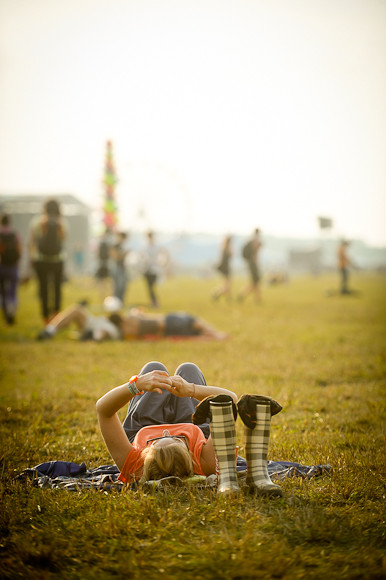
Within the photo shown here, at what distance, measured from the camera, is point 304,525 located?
103 inches

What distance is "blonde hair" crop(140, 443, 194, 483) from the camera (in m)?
3.03

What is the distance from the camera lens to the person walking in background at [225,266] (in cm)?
1755

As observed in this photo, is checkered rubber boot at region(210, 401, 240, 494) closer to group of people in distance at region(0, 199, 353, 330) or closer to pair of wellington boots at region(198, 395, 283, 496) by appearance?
Answer: pair of wellington boots at region(198, 395, 283, 496)

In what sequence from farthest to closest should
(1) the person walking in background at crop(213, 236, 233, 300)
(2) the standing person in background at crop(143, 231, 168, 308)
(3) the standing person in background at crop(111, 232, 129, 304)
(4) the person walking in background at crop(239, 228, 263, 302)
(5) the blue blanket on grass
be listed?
(1) the person walking in background at crop(213, 236, 233, 300) → (4) the person walking in background at crop(239, 228, 263, 302) → (2) the standing person in background at crop(143, 231, 168, 308) → (3) the standing person in background at crop(111, 232, 129, 304) → (5) the blue blanket on grass

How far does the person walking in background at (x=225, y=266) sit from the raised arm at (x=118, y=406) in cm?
1430

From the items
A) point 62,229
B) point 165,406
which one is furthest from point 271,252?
point 165,406

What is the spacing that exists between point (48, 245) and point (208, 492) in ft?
25.5

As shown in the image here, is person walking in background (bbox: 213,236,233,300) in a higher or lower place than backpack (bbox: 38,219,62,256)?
lower

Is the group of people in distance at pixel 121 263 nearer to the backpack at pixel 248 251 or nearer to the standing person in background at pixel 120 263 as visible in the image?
the standing person in background at pixel 120 263

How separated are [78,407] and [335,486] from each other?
2877 millimetres

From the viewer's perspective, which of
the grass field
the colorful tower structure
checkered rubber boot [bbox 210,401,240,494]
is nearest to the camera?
the grass field

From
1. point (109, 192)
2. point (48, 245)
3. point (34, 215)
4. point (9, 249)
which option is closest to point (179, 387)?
point (48, 245)

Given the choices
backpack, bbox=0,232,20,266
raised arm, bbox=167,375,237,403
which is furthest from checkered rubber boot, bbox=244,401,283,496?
backpack, bbox=0,232,20,266

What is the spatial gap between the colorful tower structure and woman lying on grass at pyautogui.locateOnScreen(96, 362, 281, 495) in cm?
2450
